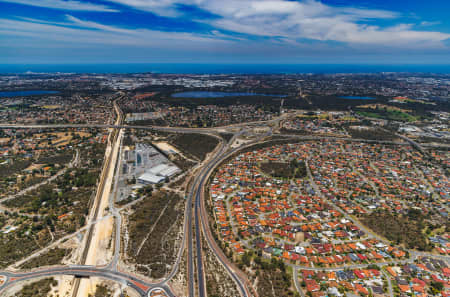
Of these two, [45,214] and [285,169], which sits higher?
[285,169]

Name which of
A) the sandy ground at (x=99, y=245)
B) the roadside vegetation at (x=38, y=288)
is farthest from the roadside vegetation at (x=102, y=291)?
the roadside vegetation at (x=38, y=288)

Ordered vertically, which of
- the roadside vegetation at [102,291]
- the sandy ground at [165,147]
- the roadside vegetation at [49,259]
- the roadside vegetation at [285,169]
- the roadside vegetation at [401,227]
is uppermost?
the sandy ground at [165,147]

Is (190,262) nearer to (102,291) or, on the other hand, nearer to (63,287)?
(102,291)

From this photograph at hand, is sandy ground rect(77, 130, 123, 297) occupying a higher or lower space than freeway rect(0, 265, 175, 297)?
higher

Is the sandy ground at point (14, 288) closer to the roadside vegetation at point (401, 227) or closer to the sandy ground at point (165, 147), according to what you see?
the sandy ground at point (165, 147)

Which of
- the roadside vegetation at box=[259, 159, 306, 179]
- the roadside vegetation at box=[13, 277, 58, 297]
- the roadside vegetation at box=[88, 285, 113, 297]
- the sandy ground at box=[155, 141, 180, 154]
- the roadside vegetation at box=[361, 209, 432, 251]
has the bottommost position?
the roadside vegetation at box=[88, 285, 113, 297]

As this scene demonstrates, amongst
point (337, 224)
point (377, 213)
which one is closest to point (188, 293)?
point (337, 224)

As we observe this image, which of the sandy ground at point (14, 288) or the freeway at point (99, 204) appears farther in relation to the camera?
the freeway at point (99, 204)

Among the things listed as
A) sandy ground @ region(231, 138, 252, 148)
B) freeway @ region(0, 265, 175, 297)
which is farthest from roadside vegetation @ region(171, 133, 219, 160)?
freeway @ region(0, 265, 175, 297)

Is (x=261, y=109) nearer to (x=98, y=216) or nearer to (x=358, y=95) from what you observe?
(x=358, y=95)

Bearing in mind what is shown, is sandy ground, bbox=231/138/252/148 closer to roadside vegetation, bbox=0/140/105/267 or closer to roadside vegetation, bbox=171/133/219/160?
roadside vegetation, bbox=171/133/219/160

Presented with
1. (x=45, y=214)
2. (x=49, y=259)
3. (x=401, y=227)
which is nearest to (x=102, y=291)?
(x=49, y=259)
